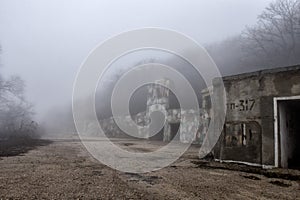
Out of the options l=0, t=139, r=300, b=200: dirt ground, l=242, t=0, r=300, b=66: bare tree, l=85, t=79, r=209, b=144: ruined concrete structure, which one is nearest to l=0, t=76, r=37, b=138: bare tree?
l=85, t=79, r=209, b=144: ruined concrete structure

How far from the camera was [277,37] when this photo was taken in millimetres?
33375

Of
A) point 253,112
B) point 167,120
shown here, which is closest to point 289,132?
point 253,112

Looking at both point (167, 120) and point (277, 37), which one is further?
point (277, 37)

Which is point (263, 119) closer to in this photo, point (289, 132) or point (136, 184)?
point (289, 132)

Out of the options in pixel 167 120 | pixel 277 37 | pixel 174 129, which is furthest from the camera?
pixel 277 37

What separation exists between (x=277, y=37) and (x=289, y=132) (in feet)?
87.9

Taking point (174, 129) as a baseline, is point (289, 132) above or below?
below

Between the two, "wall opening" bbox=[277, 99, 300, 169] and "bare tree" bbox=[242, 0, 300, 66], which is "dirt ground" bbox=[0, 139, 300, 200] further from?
"bare tree" bbox=[242, 0, 300, 66]

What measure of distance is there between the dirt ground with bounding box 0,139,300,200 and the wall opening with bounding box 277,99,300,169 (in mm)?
1816

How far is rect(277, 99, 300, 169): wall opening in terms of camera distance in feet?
30.1

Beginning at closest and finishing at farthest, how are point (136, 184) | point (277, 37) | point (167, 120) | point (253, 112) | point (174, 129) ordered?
1. point (136, 184)
2. point (253, 112)
3. point (174, 129)
4. point (167, 120)
5. point (277, 37)

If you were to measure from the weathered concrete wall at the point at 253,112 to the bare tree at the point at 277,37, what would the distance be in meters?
22.9

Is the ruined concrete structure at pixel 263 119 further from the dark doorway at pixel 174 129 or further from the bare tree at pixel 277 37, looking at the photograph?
the bare tree at pixel 277 37

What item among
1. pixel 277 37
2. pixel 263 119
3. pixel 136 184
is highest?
pixel 277 37
